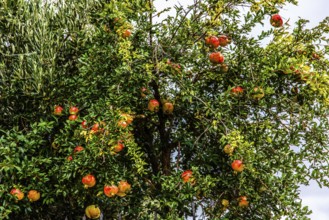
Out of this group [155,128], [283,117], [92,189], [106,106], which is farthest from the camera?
[155,128]

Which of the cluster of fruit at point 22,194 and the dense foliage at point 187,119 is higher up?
the dense foliage at point 187,119

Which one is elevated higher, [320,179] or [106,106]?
[320,179]

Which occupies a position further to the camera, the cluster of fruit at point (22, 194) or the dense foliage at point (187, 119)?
the cluster of fruit at point (22, 194)

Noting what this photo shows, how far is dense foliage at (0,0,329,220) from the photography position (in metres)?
8.62

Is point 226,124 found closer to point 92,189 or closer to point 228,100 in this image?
point 228,100

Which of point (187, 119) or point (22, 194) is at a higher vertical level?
point (187, 119)

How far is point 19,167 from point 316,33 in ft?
21.5

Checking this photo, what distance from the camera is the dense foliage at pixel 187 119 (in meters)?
8.62

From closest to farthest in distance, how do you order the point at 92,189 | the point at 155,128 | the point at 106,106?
1. the point at 106,106
2. the point at 92,189
3. the point at 155,128

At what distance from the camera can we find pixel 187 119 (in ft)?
33.3

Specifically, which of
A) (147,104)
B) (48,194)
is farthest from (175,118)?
(48,194)

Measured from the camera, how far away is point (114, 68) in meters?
9.26

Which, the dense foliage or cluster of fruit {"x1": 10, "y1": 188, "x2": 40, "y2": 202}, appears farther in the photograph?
cluster of fruit {"x1": 10, "y1": 188, "x2": 40, "y2": 202}

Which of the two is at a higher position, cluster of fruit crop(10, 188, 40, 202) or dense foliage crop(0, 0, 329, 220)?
dense foliage crop(0, 0, 329, 220)
